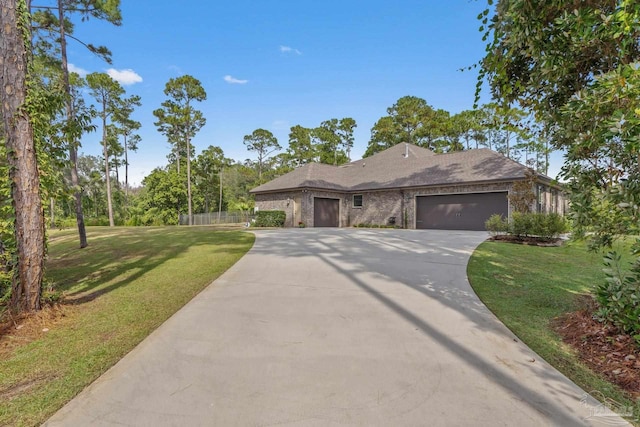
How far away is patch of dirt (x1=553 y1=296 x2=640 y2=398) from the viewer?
2508 mm

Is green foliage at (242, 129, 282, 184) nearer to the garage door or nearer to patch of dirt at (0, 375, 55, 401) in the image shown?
the garage door

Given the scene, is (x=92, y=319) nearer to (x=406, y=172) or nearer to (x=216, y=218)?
(x=406, y=172)

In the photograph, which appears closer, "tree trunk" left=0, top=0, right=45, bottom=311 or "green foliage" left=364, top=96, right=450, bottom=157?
"tree trunk" left=0, top=0, right=45, bottom=311

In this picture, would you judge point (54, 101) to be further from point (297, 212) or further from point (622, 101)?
point (297, 212)

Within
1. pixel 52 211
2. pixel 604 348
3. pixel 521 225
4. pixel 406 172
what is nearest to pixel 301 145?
pixel 406 172

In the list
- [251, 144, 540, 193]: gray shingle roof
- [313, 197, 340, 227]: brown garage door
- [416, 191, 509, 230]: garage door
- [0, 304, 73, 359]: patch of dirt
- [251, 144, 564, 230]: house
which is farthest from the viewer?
[313, 197, 340, 227]: brown garage door

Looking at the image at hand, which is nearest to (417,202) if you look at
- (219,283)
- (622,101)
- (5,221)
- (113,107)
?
(219,283)

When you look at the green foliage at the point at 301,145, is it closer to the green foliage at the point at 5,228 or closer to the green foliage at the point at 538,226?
the green foliage at the point at 538,226

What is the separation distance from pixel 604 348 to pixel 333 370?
104 inches

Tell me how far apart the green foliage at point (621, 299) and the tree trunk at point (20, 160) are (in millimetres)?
6553

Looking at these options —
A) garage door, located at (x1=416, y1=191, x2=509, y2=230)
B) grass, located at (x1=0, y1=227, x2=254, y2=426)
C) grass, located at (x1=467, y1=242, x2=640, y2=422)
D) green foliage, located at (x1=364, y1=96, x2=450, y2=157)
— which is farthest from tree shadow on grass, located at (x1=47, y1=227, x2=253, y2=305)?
green foliage, located at (x1=364, y1=96, x2=450, y2=157)

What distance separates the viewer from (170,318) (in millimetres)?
3982

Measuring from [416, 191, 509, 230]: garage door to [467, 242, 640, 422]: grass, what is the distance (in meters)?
7.60

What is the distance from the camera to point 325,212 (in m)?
22.5
